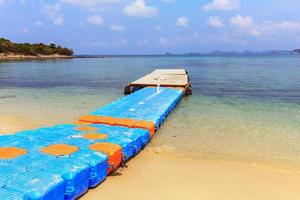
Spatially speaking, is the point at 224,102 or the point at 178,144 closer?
the point at 178,144

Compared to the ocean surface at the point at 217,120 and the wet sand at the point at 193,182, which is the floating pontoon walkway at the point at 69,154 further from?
the ocean surface at the point at 217,120

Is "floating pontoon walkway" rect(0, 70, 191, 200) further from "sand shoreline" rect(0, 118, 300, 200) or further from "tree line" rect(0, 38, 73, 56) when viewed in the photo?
"tree line" rect(0, 38, 73, 56)

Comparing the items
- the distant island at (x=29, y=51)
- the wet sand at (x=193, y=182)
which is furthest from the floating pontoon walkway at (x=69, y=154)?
the distant island at (x=29, y=51)

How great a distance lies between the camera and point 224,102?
19.4m

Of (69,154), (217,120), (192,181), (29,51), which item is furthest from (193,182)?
(29,51)

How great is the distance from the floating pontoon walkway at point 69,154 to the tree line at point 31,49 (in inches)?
4012

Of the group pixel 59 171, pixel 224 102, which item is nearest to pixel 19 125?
pixel 59 171

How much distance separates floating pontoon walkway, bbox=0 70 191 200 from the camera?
5547mm

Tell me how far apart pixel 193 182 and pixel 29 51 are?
117m

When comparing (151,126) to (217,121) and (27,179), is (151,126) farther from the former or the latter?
(27,179)

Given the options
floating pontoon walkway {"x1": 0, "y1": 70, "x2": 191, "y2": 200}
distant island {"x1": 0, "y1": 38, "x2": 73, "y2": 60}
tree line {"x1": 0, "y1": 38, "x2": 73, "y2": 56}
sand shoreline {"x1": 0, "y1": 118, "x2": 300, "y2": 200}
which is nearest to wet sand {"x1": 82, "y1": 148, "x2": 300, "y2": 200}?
sand shoreline {"x1": 0, "y1": 118, "x2": 300, "y2": 200}

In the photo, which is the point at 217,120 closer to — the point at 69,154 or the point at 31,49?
the point at 69,154

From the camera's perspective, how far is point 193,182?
24.6 feet

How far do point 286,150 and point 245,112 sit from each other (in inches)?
242
